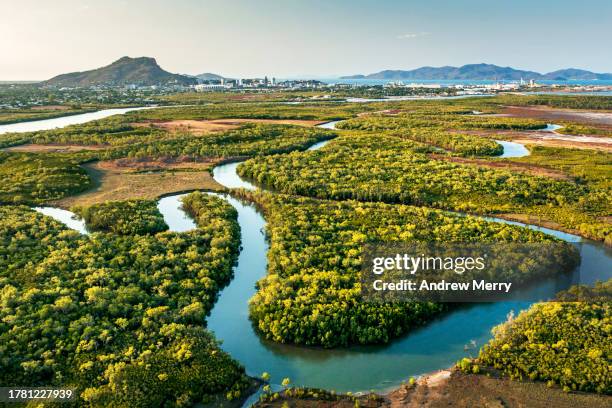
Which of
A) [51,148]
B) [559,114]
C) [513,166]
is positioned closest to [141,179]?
[51,148]

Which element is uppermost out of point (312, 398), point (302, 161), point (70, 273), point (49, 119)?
point (49, 119)

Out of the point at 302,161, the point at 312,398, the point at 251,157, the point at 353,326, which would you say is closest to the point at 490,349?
the point at 353,326

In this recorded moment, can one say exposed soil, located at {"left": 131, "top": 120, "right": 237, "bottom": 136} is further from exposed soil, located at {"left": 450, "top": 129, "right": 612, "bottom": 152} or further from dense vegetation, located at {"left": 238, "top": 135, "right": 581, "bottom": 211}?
exposed soil, located at {"left": 450, "top": 129, "right": 612, "bottom": 152}

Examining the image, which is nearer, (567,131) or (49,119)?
(567,131)

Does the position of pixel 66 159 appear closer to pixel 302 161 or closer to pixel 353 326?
pixel 302 161

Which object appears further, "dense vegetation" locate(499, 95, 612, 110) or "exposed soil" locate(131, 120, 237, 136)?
"dense vegetation" locate(499, 95, 612, 110)

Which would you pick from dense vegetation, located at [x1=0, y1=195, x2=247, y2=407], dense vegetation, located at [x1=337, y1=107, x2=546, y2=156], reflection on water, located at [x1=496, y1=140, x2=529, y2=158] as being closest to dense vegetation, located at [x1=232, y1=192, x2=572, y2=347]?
dense vegetation, located at [x1=0, y1=195, x2=247, y2=407]

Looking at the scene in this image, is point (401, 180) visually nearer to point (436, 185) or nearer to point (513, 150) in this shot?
point (436, 185)
